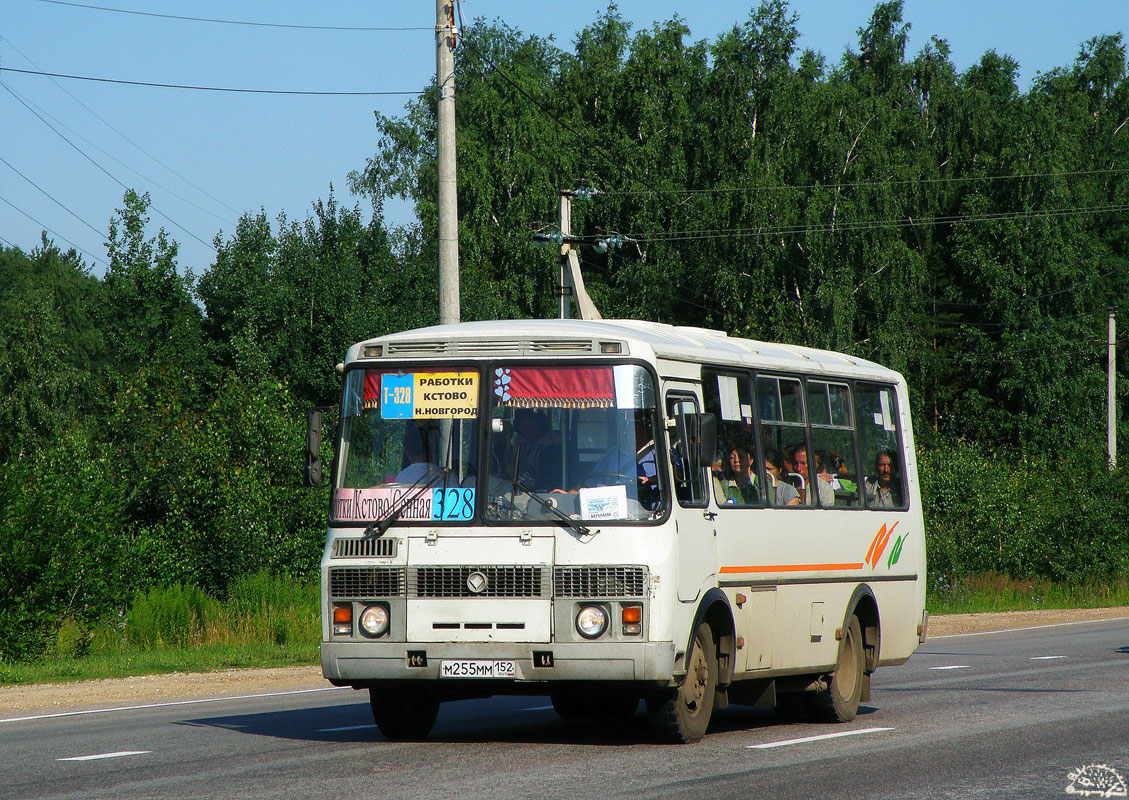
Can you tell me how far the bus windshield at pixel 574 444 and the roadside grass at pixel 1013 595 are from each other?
27.7m

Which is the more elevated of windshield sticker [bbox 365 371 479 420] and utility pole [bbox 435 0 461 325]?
utility pole [bbox 435 0 461 325]

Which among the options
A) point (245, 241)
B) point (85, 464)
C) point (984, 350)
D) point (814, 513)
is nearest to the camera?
point (814, 513)

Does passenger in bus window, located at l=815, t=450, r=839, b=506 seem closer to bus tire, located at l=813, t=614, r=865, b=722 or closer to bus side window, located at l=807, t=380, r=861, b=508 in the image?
bus side window, located at l=807, t=380, r=861, b=508

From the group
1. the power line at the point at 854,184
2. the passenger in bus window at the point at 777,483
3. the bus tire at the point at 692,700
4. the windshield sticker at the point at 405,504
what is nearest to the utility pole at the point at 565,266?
the passenger in bus window at the point at 777,483

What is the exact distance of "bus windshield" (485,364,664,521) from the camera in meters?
10.4

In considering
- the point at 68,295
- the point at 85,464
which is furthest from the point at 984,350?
the point at 68,295

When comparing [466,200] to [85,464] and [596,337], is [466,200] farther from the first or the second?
[596,337]

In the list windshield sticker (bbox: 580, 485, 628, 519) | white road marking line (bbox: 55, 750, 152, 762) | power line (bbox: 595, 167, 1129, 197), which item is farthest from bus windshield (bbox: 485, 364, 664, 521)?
power line (bbox: 595, 167, 1129, 197)

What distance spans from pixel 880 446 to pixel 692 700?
14.6ft

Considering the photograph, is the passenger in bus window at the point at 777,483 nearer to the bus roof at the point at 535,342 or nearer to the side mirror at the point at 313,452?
the bus roof at the point at 535,342

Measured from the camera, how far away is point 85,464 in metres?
30.6

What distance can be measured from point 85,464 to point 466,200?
30642 millimetres

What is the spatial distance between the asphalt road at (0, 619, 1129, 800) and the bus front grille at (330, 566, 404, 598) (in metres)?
1.06

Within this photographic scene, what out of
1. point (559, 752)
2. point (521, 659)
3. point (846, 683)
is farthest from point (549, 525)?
point (846, 683)
